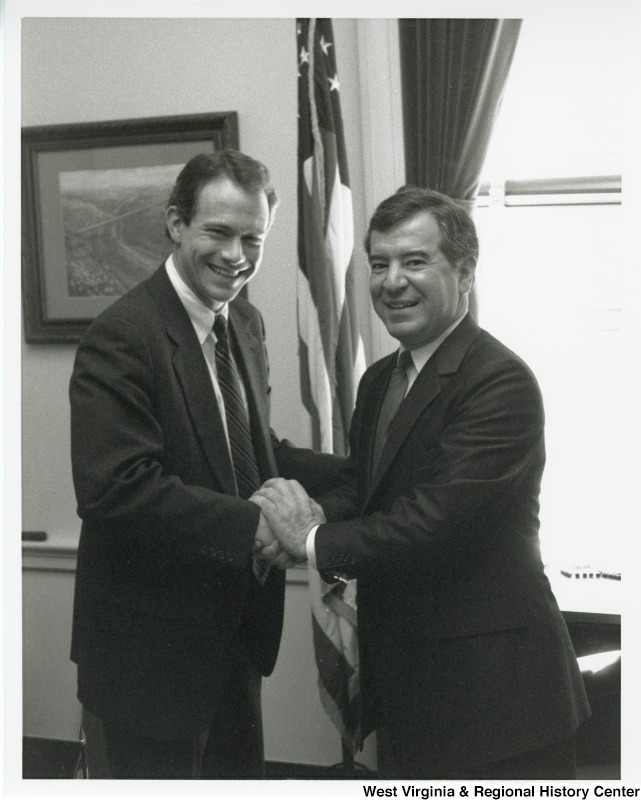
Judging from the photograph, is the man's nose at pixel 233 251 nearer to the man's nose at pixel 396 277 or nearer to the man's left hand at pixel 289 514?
the man's nose at pixel 396 277

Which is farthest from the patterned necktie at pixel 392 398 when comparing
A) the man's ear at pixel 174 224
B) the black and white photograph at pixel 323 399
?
the man's ear at pixel 174 224

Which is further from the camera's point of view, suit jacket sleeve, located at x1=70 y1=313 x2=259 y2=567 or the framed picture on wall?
the framed picture on wall

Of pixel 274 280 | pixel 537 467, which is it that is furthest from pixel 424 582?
pixel 274 280

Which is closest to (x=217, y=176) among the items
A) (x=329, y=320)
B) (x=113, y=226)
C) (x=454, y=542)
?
(x=113, y=226)

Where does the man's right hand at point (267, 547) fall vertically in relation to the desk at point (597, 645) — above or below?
above

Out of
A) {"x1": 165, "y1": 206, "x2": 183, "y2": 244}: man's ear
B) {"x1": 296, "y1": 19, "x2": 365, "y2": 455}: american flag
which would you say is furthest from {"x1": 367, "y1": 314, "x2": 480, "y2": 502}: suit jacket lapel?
{"x1": 165, "y1": 206, "x2": 183, "y2": 244}: man's ear

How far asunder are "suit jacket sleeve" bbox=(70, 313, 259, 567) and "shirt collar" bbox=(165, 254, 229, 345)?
11cm

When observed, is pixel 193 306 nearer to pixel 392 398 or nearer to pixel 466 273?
pixel 392 398

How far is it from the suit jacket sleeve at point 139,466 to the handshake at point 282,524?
30mm

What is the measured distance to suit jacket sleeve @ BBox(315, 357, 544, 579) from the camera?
1576 millimetres

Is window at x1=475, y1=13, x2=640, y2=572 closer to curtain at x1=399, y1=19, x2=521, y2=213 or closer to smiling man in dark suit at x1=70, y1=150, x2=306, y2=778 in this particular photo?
curtain at x1=399, y1=19, x2=521, y2=213

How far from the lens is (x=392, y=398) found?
167 cm

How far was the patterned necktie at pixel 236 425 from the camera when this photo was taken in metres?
1.67

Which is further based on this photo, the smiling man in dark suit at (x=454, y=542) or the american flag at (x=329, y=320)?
the american flag at (x=329, y=320)
